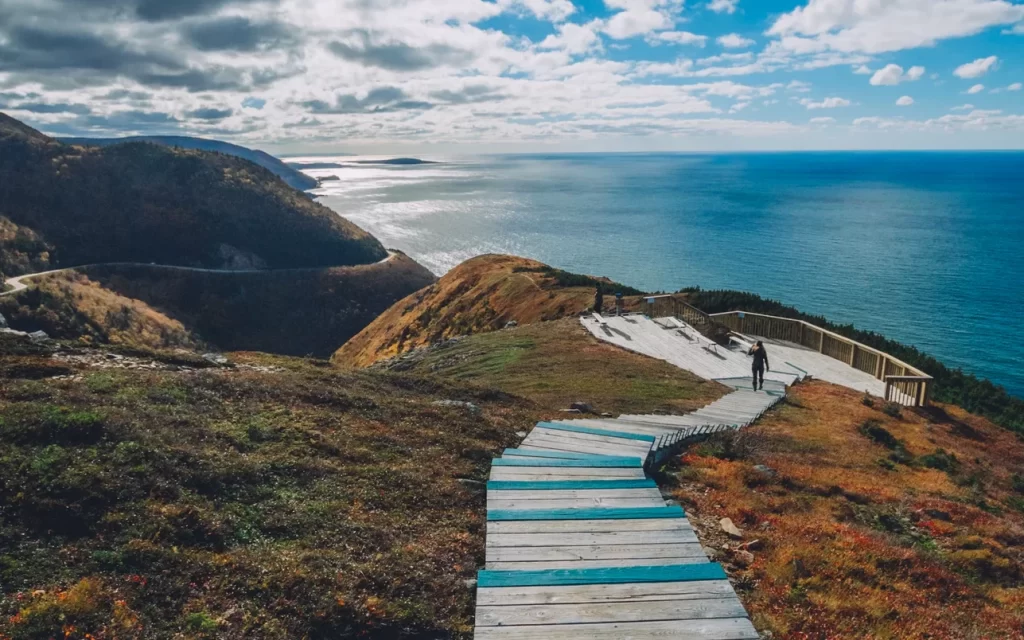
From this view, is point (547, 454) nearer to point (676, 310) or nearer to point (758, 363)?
point (758, 363)

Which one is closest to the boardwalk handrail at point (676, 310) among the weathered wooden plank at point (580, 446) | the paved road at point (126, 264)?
the weathered wooden plank at point (580, 446)

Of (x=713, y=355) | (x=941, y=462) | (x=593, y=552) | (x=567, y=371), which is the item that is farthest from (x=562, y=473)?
(x=713, y=355)

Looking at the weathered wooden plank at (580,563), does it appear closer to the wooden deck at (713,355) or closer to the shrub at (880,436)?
the shrub at (880,436)

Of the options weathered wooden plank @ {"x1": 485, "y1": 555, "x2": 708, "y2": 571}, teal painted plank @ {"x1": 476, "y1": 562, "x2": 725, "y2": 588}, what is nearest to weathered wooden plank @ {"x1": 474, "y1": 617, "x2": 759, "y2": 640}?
teal painted plank @ {"x1": 476, "y1": 562, "x2": 725, "y2": 588}

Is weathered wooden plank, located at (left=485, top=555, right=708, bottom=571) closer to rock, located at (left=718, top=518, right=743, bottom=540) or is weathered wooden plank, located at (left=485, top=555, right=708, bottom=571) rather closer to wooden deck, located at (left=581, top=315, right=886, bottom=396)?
rock, located at (left=718, top=518, right=743, bottom=540)

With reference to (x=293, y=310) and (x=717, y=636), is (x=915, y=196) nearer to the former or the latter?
(x=293, y=310)

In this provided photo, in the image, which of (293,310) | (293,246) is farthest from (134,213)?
(293,310)
